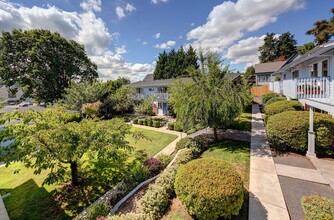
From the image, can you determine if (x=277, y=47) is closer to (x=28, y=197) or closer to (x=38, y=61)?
(x=38, y=61)

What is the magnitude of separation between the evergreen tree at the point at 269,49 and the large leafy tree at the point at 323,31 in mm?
Result: 24473

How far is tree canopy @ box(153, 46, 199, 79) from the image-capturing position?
44.4 metres

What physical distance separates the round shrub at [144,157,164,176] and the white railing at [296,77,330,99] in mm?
9808

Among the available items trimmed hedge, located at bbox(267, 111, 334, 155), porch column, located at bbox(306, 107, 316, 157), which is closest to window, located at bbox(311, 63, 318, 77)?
trimmed hedge, located at bbox(267, 111, 334, 155)

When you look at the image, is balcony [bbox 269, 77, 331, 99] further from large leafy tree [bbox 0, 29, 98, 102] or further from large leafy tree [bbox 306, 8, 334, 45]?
large leafy tree [bbox 0, 29, 98, 102]

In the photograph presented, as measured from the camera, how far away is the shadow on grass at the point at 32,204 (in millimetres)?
5695

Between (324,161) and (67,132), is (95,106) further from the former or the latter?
(324,161)

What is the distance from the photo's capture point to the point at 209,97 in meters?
8.94

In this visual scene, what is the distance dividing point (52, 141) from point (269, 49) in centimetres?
6875

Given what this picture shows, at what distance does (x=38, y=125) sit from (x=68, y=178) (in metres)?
3.59

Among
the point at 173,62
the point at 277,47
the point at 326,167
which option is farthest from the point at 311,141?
the point at 277,47

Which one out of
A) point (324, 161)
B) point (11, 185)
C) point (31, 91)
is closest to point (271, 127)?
point (324, 161)

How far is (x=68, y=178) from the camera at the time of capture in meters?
7.86

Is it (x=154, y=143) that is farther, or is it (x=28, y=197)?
(x=154, y=143)
